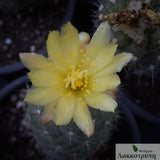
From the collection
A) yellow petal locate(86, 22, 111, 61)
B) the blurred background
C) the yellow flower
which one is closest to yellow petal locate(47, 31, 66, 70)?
the yellow flower

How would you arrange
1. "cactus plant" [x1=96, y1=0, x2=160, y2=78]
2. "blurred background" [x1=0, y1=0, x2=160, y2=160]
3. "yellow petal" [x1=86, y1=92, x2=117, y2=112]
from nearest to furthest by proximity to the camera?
"yellow petal" [x1=86, y1=92, x2=117, y2=112] < "cactus plant" [x1=96, y1=0, x2=160, y2=78] < "blurred background" [x1=0, y1=0, x2=160, y2=160]

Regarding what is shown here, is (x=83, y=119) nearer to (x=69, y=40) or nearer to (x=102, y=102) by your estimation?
(x=102, y=102)

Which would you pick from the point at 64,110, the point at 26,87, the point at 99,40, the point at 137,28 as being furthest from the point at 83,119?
the point at 26,87

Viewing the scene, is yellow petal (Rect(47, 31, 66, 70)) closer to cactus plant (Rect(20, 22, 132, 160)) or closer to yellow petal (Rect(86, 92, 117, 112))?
cactus plant (Rect(20, 22, 132, 160))

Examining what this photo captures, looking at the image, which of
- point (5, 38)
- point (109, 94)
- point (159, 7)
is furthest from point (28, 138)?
point (159, 7)

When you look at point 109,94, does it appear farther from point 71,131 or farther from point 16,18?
point 16,18

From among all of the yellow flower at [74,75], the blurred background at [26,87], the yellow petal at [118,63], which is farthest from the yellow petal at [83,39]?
the blurred background at [26,87]
